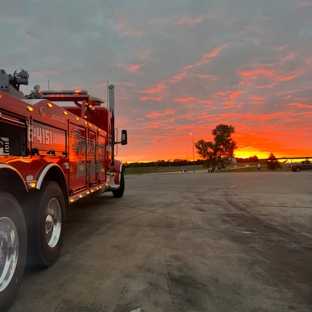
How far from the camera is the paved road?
302 centimetres

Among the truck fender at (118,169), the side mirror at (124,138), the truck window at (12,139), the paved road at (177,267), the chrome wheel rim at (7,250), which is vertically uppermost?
the side mirror at (124,138)

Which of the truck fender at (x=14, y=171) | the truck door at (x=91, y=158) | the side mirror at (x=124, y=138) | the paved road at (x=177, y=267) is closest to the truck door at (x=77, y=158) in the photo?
the truck door at (x=91, y=158)

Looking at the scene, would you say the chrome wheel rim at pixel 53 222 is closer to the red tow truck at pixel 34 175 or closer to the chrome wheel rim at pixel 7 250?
the red tow truck at pixel 34 175

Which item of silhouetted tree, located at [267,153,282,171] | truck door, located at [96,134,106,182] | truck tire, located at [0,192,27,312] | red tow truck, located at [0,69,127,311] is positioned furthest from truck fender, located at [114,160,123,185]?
silhouetted tree, located at [267,153,282,171]

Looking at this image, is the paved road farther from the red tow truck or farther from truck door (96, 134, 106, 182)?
truck door (96, 134, 106, 182)

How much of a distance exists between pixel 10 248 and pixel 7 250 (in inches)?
1.4

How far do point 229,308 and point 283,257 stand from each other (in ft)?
6.51

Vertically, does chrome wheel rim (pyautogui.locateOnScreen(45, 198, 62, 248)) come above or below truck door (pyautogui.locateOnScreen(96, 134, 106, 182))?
below

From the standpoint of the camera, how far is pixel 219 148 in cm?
5834

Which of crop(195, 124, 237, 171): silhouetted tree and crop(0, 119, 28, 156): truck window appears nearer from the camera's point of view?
crop(0, 119, 28, 156): truck window

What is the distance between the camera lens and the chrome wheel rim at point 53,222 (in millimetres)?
4074

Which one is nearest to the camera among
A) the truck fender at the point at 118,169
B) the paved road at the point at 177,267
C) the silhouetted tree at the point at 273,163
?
the paved road at the point at 177,267

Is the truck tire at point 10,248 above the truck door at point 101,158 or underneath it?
underneath

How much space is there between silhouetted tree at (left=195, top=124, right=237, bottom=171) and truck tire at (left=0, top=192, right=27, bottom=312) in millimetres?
56105
